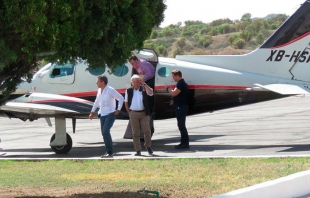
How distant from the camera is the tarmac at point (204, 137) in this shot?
16.5m

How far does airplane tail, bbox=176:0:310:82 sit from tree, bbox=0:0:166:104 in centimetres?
885

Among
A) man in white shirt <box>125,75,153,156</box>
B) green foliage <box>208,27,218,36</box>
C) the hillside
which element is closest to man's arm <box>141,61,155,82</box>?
man in white shirt <box>125,75,153,156</box>

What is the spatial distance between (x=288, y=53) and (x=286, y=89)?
176 cm

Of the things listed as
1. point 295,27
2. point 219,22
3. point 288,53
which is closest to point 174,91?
point 288,53

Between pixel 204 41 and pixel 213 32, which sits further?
pixel 213 32

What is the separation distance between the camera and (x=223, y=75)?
721 inches

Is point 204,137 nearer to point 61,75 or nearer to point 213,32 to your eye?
point 61,75

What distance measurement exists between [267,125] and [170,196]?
44.0ft

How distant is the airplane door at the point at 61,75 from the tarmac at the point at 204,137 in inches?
67.8

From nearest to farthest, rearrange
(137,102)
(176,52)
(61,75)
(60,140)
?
(137,102)
(60,140)
(61,75)
(176,52)

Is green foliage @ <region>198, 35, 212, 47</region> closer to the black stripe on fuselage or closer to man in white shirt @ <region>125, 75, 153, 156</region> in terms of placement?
the black stripe on fuselage

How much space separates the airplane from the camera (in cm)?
1798

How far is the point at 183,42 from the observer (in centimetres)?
7875

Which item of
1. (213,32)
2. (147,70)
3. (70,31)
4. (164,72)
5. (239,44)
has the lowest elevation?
(213,32)
